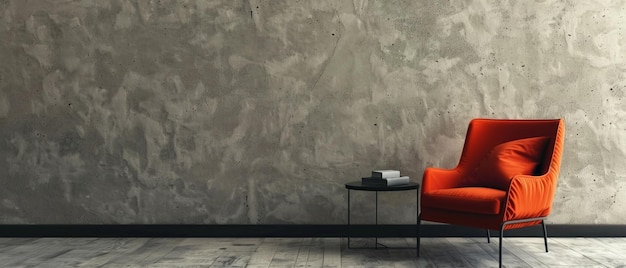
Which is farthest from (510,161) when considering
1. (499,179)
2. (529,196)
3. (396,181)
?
(396,181)

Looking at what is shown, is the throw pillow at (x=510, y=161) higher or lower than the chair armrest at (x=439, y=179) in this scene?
higher

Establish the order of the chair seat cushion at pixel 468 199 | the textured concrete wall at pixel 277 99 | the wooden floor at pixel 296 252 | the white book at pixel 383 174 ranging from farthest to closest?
the textured concrete wall at pixel 277 99 < the white book at pixel 383 174 < the wooden floor at pixel 296 252 < the chair seat cushion at pixel 468 199

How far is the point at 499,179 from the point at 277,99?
5.54ft

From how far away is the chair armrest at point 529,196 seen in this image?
155 inches

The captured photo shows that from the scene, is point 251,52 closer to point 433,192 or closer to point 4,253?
point 433,192

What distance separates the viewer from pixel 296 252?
176 inches

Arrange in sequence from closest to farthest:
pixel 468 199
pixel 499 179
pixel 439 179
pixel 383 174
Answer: pixel 468 199 → pixel 499 179 → pixel 383 174 → pixel 439 179

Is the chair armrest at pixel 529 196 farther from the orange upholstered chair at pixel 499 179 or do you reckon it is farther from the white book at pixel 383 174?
the white book at pixel 383 174

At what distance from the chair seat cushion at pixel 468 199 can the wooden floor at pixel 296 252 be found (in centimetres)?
35

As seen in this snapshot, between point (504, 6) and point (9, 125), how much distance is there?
3.73 metres

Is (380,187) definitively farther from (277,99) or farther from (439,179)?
(277,99)

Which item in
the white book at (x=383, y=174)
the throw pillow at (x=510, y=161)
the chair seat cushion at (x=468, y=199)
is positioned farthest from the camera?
the white book at (x=383, y=174)

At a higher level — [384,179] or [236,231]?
[384,179]

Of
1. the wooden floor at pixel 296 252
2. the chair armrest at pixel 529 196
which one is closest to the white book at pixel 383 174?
the wooden floor at pixel 296 252
